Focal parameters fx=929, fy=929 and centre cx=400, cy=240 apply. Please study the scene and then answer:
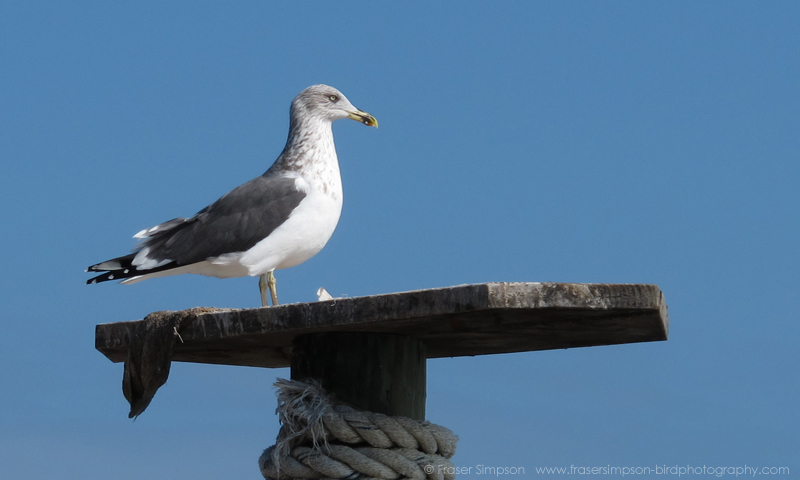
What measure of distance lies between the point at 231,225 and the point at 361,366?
2053 millimetres

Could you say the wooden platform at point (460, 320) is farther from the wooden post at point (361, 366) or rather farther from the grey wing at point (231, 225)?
the grey wing at point (231, 225)

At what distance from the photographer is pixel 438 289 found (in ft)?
9.42

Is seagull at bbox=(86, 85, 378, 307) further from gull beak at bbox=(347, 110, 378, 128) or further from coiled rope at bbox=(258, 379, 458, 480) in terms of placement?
coiled rope at bbox=(258, 379, 458, 480)

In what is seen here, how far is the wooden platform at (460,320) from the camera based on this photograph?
2.87m

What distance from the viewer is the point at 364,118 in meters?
6.19

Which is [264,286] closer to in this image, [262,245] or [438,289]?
[262,245]

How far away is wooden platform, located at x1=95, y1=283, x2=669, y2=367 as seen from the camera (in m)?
2.87

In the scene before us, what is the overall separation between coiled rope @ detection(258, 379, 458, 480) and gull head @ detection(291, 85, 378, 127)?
9.35 ft

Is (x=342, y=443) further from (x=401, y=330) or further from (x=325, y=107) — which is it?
(x=325, y=107)

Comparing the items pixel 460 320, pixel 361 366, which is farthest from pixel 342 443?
pixel 460 320

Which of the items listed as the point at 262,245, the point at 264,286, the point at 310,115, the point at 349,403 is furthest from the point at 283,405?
the point at 310,115

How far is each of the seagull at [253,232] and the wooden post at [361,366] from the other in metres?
1.70

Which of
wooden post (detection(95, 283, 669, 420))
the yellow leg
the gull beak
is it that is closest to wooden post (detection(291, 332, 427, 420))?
wooden post (detection(95, 283, 669, 420))

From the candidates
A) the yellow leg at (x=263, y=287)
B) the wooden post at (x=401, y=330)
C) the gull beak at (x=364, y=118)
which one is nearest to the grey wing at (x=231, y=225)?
the yellow leg at (x=263, y=287)
